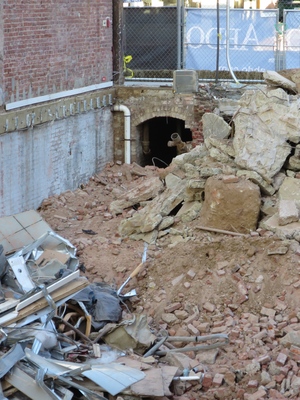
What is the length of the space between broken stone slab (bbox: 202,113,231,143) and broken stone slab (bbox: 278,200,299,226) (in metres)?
2.24

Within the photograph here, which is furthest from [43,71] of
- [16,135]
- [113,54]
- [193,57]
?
[193,57]

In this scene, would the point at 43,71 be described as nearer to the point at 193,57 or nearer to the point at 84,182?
the point at 84,182

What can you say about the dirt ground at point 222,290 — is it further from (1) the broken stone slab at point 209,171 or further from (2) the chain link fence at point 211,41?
(2) the chain link fence at point 211,41

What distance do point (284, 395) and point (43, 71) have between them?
27.4 feet

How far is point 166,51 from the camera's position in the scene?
805 inches

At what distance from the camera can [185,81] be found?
1828 cm

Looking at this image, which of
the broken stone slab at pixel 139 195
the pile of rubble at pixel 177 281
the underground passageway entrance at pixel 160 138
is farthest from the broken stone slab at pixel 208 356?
the underground passageway entrance at pixel 160 138

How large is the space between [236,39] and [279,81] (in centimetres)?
519

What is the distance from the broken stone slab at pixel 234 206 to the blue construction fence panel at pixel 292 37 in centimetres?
737

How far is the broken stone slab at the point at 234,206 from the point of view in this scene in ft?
41.8

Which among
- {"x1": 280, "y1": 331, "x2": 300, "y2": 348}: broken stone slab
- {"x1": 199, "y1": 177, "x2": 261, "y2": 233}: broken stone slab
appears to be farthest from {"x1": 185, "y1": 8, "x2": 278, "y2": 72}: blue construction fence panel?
{"x1": 280, "y1": 331, "x2": 300, "y2": 348}: broken stone slab

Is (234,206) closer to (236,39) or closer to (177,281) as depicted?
(177,281)

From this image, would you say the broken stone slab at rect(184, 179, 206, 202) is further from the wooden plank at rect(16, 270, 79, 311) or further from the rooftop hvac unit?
the rooftop hvac unit

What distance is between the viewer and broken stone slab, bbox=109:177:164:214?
1484 cm
